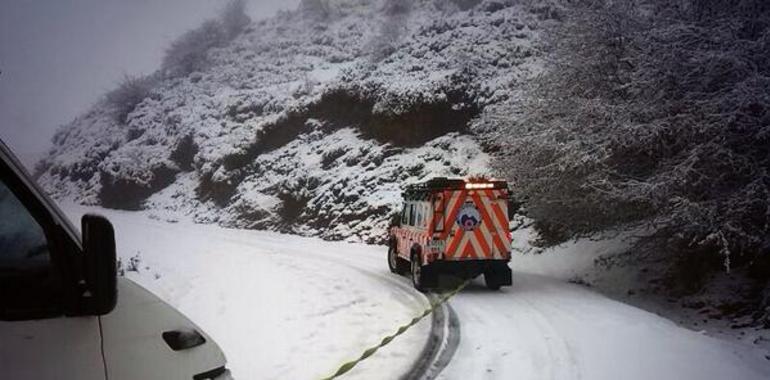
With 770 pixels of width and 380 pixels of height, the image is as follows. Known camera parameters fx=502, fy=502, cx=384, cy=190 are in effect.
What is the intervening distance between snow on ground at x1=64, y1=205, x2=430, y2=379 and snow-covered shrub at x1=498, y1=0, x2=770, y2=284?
4.99 metres

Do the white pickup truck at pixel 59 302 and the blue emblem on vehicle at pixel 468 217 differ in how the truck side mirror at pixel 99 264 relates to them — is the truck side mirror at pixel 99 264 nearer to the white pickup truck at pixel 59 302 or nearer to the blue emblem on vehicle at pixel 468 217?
the white pickup truck at pixel 59 302

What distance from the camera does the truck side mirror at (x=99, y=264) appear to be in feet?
6.12

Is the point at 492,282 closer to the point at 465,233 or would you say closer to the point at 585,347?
the point at 465,233

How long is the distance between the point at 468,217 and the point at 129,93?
155 feet

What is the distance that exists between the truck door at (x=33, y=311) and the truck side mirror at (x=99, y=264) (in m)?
0.13

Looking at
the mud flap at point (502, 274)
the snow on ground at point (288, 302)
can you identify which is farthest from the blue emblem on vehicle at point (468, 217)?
the snow on ground at point (288, 302)

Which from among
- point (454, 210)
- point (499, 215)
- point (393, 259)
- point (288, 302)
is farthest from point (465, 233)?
point (288, 302)

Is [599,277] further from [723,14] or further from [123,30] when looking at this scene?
[123,30]

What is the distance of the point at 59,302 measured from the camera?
199 cm

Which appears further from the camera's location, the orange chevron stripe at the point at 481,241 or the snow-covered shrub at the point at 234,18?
the snow-covered shrub at the point at 234,18

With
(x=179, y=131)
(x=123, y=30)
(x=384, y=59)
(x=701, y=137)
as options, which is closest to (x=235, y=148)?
(x=179, y=131)

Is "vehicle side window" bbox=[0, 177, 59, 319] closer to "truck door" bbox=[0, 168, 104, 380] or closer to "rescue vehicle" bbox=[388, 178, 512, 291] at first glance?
"truck door" bbox=[0, 168, 104, 380]

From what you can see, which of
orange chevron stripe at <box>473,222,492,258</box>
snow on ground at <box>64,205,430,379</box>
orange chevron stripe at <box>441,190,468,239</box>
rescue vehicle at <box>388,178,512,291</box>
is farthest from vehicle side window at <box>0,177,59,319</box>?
orange chevron stripe at <box>473,222,492,258</box>

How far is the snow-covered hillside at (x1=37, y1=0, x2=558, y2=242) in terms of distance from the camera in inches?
1014
